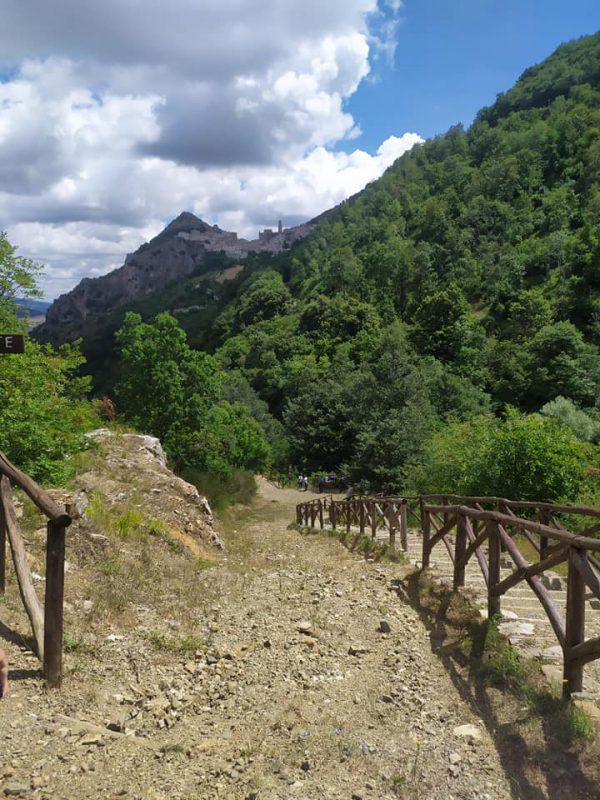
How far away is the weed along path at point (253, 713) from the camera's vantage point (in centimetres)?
303

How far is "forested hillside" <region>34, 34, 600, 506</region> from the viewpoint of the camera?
76.3ft

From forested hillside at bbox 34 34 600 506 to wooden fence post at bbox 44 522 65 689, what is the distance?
11.3 m

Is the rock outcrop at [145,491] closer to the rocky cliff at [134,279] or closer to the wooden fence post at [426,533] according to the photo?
the wooden fence post at [426,533]

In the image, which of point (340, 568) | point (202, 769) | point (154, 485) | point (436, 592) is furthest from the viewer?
point (154, 485)

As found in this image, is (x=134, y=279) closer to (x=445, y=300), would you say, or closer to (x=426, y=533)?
(x=445, y=300)

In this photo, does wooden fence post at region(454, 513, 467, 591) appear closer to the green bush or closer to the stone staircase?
the stone staircase

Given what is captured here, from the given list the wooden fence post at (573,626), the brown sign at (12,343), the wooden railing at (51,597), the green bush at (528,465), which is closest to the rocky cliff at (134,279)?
the green bush at (528,465)

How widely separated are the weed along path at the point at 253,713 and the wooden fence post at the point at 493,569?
0.73m

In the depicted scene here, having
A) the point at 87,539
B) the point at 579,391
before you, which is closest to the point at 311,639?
the point at 87,539

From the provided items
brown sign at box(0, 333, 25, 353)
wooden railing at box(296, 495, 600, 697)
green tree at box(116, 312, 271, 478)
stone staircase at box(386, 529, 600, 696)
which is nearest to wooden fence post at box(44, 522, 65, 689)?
brown sign at box(0, 333, 25, 353)

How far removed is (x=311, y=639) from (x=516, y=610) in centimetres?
215

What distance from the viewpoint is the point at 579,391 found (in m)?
41.0

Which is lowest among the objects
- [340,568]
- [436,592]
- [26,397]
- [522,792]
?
[340,568]

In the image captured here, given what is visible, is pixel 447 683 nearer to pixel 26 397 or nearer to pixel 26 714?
pixel 26 714
